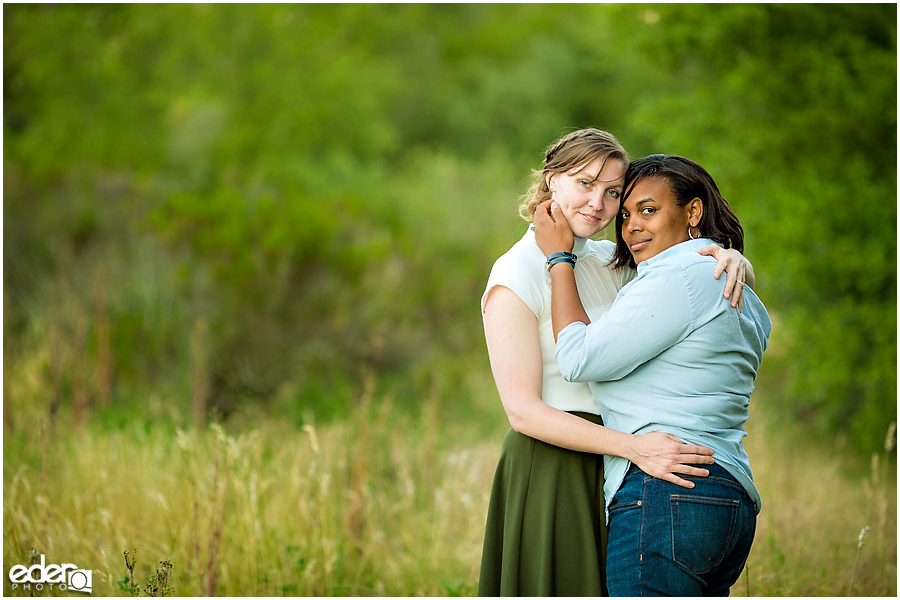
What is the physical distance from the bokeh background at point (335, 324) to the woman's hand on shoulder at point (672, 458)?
6.07 feet

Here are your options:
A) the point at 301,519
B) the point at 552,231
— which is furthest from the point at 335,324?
the point at 552,231

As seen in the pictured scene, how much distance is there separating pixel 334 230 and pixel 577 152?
275 inches

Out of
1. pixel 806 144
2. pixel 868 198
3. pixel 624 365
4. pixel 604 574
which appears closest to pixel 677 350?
pixel 624 365

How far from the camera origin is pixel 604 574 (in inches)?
87.9

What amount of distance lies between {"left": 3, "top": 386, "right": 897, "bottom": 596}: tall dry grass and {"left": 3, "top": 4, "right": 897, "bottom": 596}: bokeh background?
0.9 inches

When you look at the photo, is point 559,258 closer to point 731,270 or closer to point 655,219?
point 655,219

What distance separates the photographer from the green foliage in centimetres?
657

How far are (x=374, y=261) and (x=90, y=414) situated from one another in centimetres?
365

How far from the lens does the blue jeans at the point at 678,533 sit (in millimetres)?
1918

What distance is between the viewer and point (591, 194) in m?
2.29

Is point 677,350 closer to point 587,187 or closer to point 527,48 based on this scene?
point 587,187

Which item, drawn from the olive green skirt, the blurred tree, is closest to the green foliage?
the blurred tree

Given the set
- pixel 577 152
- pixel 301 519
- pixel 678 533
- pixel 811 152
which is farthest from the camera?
pixel 811 152

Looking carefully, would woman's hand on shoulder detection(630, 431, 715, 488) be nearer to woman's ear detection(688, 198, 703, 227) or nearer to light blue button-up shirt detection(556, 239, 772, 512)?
light blue button-up shirt detection(556, 239, 772, 512)
